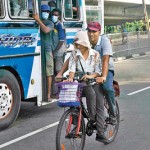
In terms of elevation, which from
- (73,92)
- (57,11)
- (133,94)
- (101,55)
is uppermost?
(57,11)

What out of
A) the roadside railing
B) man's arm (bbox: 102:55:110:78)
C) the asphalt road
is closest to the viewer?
man's arm (bbox: 102:55:110:78)

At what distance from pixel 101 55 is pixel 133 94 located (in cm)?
513

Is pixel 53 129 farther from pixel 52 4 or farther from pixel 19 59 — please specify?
pixel 52 4

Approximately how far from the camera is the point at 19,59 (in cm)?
731

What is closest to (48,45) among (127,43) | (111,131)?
(111,131)

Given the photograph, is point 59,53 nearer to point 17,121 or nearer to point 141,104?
point 17,121

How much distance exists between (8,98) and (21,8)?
155 cm

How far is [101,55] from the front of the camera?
18.6 feet

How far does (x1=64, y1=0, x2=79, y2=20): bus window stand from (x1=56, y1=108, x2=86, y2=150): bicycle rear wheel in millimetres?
3808

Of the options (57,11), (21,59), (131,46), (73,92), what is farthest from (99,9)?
(131,46)

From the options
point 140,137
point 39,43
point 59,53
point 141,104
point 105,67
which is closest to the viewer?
point 105,67

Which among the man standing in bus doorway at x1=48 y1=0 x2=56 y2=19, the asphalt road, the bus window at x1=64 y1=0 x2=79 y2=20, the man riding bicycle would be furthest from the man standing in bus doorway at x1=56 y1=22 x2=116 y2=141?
the bus window at x1=64 y1=0 x2=79 y2=20

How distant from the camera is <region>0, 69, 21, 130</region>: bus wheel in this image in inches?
279

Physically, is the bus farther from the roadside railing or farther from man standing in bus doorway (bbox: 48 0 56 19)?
the roadside railing
